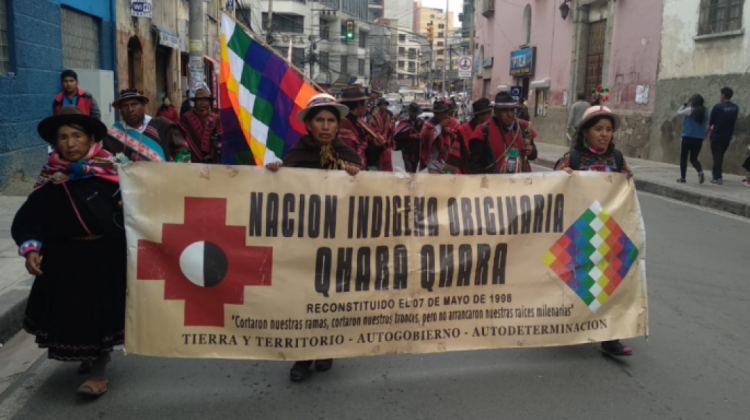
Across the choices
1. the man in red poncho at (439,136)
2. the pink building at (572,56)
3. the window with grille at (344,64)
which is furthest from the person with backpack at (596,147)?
the window with grille at (344,64)

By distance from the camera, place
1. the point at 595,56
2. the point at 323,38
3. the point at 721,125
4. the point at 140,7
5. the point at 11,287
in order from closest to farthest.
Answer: the point at 11,287 < the point at 721,125 < the point at 140,7 < the point at 595,56 < the point at 323,38

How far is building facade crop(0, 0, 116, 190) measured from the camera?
9.98 m

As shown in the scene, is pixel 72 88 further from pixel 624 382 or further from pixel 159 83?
pixel 159 83

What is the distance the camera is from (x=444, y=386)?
4074 mm

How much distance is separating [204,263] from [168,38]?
17.6m

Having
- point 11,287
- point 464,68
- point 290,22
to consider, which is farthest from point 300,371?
point 290,22

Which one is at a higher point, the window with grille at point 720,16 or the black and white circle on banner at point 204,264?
the window with grille at point 720,16

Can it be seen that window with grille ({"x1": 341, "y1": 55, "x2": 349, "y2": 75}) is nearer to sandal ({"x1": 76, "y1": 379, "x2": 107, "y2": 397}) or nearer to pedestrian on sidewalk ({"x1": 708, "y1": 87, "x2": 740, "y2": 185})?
pedestrian on sidewalk ({"x1": 708, "y1": 87, "x2": 740, "y2": 185})

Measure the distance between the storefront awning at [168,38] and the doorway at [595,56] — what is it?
13.1 m

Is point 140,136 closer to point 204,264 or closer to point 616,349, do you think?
point 204,264

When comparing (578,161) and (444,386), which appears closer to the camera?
(444,386)

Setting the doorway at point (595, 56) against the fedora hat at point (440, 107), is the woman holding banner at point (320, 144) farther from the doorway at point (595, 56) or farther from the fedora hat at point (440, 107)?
the doorway at point (595, 56)

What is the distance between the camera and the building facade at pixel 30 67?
9984mm

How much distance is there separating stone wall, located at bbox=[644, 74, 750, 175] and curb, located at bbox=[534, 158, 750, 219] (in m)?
2.44
